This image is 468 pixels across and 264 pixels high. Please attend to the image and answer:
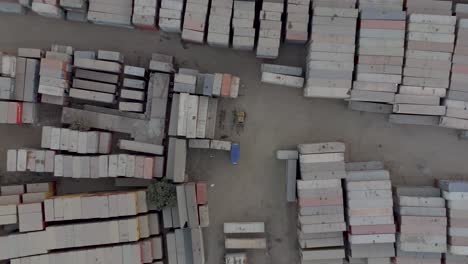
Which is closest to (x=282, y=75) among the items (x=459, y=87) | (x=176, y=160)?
(x=176, y=160)

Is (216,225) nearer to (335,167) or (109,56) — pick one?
(335,167)

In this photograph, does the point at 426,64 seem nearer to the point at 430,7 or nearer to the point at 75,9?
the point at 430,7

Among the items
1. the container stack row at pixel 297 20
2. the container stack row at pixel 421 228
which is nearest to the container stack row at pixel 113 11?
the container stack row at pixel 297 20

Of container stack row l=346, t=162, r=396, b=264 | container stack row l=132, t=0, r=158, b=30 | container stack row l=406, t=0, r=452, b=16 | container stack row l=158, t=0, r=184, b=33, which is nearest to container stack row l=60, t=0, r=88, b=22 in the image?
container stack row l=132, t=0, r=158, b=30

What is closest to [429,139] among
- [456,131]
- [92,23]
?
[456,131]

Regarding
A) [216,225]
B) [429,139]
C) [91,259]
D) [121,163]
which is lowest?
[91,259]

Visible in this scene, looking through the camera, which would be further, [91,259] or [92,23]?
[92,23]

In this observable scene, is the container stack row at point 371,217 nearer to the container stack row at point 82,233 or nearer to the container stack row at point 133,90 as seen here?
the container stack row at point 82,233
